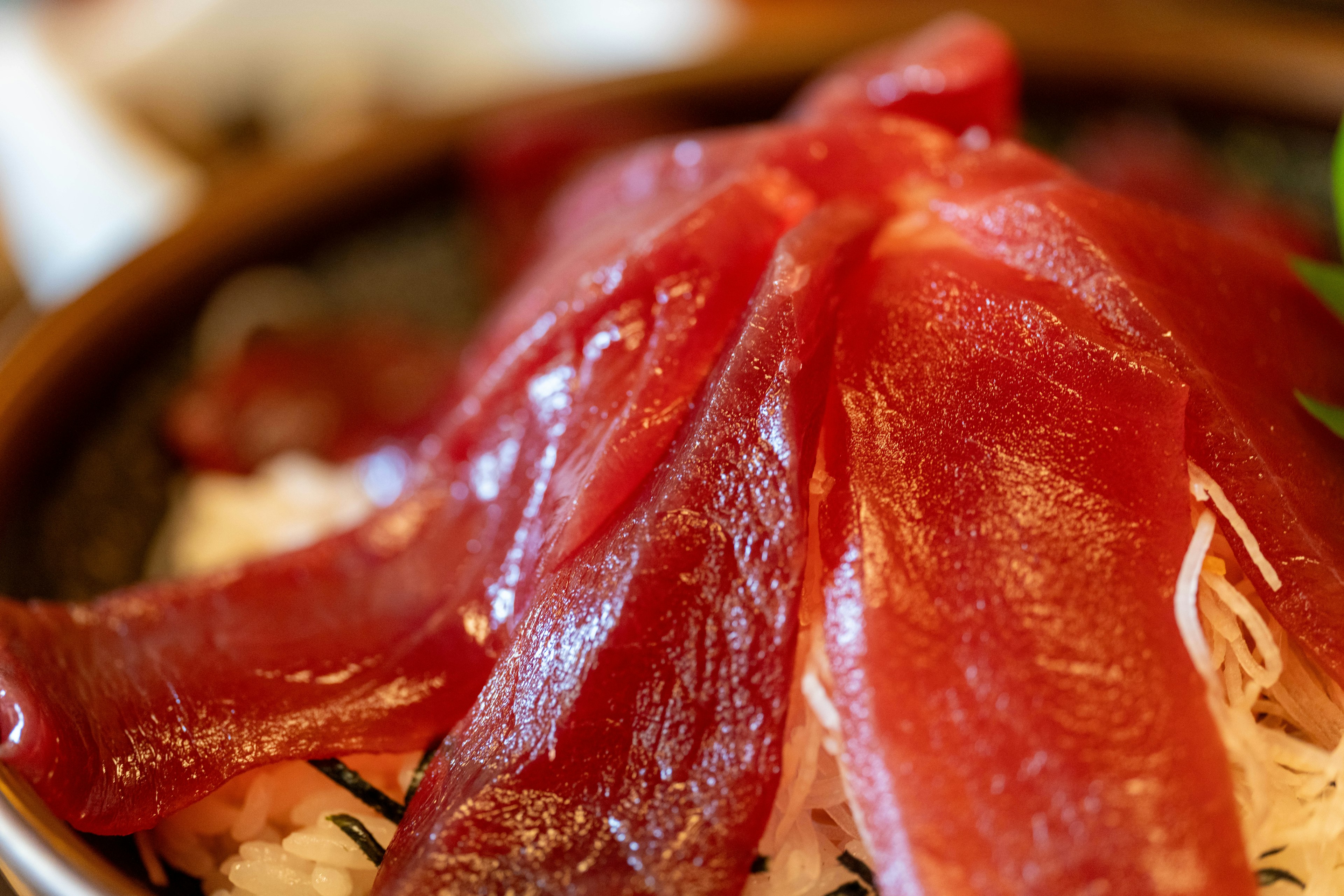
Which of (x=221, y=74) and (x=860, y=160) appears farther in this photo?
(x=221, y=74)

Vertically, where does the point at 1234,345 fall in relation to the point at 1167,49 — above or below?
above

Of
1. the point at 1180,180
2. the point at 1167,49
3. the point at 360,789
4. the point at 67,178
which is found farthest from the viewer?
the point at 67,178

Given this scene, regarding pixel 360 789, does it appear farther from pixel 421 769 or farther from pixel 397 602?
pixel 397 602

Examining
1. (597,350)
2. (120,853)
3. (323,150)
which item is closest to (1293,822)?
(597,350)

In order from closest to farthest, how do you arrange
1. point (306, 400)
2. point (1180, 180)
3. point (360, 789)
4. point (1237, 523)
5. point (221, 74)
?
point (1237, 523), point (360, 789), point (306, 400), point (1180, 180), point (221, 74)

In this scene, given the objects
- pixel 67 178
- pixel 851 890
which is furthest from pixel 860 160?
pixel 67 178

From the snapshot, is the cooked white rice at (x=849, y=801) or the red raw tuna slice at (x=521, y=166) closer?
the cooked white rice at (x=849, y=801)

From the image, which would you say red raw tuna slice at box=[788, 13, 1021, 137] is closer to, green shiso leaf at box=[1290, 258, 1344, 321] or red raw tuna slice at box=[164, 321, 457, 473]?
green shiso leaf at box=[1290, 258, 1344, 321]

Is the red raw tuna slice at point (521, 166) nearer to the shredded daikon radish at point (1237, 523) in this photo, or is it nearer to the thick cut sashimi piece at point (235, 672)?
the thick cut sashimi piece at point (235, 672)

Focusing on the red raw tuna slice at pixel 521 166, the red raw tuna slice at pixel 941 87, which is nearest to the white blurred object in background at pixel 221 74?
the red raw tuna slice at pixel 521 166
